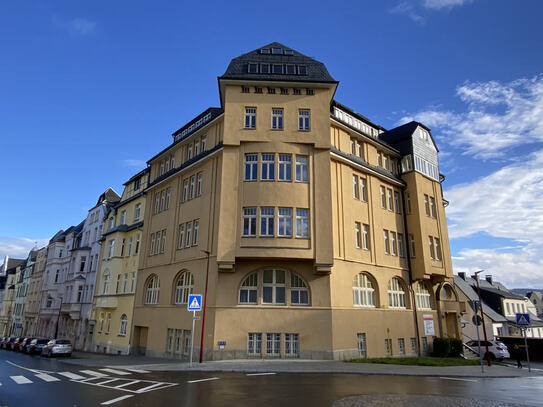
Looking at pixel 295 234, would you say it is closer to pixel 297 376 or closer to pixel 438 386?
pixel 297 376

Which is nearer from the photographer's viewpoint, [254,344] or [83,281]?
[254,344]

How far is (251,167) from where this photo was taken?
22328 mm

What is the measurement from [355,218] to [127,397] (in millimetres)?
18540

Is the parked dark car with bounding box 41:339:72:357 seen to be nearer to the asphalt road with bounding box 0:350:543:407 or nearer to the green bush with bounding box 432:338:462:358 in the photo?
the asphalt road with bounding box 0:350:543:407

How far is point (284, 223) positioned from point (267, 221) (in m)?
1.02

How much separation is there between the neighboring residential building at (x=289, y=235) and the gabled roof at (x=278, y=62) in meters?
0.11

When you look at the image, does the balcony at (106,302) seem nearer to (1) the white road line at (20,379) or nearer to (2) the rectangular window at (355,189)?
(1) the white road line at (20,379)

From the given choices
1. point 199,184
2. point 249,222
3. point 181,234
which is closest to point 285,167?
point 249,222

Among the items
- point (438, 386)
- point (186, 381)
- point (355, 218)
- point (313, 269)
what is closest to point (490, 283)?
point (355, 218)

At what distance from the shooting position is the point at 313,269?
21.2m

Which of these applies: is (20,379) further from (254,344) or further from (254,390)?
(254,344)

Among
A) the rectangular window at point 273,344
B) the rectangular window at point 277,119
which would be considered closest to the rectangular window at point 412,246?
the rectangular window at point 273,344

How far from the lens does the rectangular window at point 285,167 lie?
72.3 ft

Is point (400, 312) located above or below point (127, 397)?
above
